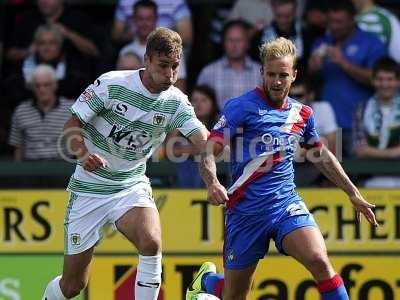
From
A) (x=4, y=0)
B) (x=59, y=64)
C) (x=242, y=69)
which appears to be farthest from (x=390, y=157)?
(x=4, y=0)

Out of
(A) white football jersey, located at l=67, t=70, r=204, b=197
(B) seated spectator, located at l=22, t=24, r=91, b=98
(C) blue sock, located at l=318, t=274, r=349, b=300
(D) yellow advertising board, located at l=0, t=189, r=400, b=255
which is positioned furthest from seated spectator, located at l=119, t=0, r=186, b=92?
(C) blue sock, located at l=318, t=274, r=349, b=300

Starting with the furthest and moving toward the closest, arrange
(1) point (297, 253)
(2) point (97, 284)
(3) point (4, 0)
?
(3) point (4, 0) → (2) point (97, 284) → (1) point (297, 253)

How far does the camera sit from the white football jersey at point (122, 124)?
7.92m

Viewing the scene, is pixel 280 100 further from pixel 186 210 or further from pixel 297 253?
pixel 186 210

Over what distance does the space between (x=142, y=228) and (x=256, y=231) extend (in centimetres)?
77

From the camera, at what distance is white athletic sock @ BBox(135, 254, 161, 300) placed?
788 cm

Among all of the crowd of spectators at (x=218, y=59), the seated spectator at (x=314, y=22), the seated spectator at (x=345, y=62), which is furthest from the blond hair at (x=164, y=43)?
the seated spectator at (x=314, y=22)

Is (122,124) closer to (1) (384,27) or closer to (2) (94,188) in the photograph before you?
(2) (94,188)

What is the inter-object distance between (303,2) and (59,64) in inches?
99.2

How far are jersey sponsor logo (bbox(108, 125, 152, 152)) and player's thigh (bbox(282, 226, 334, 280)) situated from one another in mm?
1206

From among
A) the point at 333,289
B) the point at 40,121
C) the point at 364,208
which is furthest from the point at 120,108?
the point at 40,121

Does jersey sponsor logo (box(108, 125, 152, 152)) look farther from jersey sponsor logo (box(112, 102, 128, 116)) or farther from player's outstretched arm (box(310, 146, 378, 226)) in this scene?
player's outstretched arm (box(310, 146, 378, 226))

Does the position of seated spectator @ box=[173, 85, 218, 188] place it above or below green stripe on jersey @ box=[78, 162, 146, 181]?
above

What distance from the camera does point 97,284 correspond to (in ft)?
31.2
